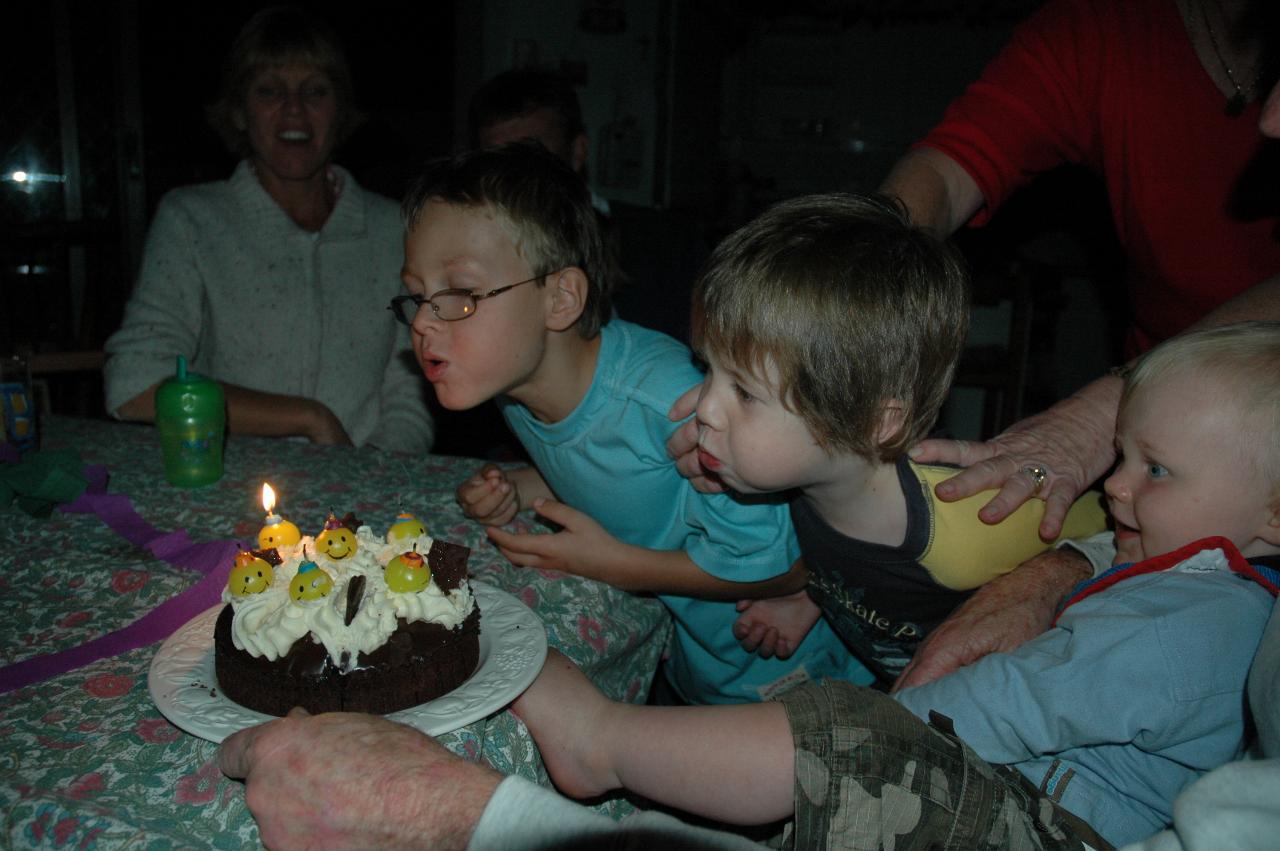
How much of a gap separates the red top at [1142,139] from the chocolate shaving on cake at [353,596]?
163 cm

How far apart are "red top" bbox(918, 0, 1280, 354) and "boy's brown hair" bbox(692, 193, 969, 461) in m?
0.77

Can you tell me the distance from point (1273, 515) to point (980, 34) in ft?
24.5

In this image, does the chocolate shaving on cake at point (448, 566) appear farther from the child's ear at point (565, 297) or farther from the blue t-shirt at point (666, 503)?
the child's ear at point (565, 297)

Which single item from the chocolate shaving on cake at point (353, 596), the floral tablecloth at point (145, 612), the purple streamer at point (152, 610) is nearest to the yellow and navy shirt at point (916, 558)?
the floral tablecloth at point (145, 612)

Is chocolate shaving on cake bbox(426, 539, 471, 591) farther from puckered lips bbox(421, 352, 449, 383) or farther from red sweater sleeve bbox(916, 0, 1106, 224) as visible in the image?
red sweater sleeve bbox(916, 0, 1106, 224)

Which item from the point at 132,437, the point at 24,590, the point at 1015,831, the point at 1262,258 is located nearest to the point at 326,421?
the point at 132,437

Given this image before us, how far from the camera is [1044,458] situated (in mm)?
1600

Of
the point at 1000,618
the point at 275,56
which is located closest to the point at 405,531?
the point at 1000,618

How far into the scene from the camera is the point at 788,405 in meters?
1.42

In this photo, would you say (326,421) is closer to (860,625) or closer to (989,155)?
(860,625)

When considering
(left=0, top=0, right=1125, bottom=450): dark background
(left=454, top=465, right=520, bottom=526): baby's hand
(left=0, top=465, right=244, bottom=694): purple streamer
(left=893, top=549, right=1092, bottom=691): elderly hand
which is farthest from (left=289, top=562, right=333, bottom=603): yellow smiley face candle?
(left=0, top=0, right=1125, bottom=450): dark background

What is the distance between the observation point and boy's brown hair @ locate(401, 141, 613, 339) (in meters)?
1.79

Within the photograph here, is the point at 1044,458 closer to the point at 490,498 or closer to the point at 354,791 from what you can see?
the point at 490,498

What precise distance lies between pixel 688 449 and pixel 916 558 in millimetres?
442
